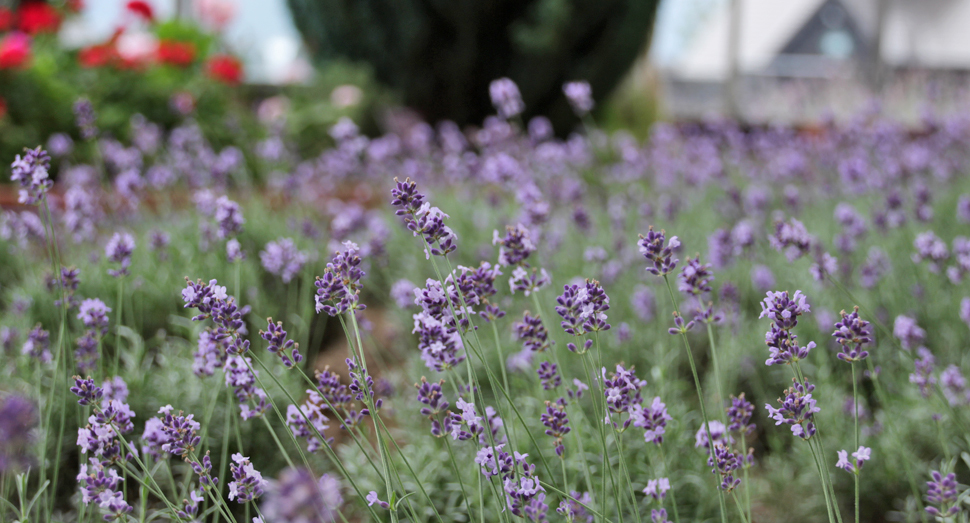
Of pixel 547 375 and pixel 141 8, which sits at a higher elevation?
pixel 141 8

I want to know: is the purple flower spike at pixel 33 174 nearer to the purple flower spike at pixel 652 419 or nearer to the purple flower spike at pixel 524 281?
the purple flower spike at pixel 524 281

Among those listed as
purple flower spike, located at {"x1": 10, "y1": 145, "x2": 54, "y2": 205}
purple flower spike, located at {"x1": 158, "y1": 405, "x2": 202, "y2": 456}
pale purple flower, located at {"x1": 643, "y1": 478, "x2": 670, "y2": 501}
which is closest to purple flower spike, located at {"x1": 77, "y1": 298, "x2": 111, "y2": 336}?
purple flower spike, located at {"x1": 10, "y1": 145, "x2": 54, "y2": 205}

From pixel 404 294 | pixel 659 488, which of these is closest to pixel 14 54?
pixel 404 294

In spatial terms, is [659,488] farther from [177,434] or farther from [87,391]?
[87,391]

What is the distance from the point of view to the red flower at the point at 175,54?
6422mm

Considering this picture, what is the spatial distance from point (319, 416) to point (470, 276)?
437 mm

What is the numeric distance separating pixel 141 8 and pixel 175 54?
887 mm

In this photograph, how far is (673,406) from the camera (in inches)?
87.2

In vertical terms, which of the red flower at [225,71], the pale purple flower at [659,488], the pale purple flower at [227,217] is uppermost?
the red flower at [225,71]

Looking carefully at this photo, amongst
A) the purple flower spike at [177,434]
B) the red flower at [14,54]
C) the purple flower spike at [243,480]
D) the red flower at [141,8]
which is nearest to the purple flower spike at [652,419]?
the purple flower spike at [243,480]

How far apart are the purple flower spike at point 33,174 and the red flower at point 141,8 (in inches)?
253

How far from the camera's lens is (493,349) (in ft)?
8.73

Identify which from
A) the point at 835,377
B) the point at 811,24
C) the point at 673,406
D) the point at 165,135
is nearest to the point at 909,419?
the point at 835,377

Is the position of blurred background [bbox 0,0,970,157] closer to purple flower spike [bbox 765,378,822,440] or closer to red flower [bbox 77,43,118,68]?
red flower [bbox 77,43,118,68]
